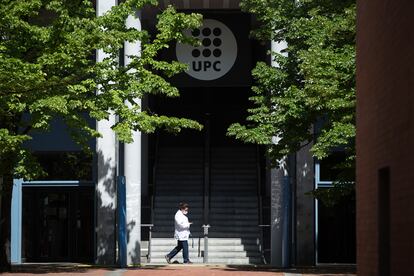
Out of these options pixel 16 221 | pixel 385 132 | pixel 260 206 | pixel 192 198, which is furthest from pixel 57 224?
pixel 385 132

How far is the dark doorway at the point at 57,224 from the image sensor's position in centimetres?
2745

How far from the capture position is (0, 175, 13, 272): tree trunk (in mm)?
21531

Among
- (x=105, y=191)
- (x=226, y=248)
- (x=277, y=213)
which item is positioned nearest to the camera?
(x=277, y=213)

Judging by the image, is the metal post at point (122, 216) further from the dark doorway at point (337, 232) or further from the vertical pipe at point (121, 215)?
the dark doorway at point (337, 232)

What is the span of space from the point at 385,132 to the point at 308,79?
8.42 metres

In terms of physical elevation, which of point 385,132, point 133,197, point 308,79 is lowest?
point 133,197

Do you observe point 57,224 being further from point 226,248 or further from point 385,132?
point 385,132

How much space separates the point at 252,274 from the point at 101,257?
6957 mm

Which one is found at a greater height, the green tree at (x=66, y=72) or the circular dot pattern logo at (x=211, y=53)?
the circular dot pattern logo at (x=211, y=53)

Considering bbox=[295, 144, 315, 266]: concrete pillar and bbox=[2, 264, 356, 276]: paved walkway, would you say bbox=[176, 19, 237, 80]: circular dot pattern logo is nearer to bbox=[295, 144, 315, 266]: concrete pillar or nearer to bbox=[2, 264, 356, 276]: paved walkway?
bbox=[295, 144, 315, 266]: concrete pillar

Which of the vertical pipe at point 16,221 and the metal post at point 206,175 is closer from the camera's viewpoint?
the vertical pipe at point 16,221

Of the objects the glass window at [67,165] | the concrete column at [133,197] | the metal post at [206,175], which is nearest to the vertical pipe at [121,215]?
the concrete column at [133,197]

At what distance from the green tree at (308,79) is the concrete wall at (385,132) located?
4.81m

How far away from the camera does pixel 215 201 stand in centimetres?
2934
